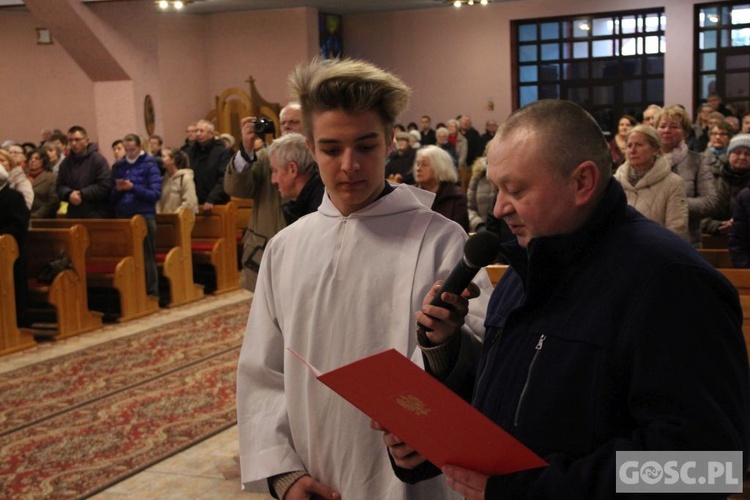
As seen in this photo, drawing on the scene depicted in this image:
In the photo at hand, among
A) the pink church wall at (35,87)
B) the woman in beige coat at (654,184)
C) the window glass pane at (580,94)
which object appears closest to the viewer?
the woman in beige coat at (654,184)

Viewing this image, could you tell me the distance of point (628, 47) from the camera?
690 inches

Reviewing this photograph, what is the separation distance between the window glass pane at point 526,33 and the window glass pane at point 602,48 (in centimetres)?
119

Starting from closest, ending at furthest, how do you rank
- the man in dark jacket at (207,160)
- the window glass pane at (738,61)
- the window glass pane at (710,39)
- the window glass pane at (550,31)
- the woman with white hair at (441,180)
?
the woman with white hair at (441,180) < the man in dark jacket at (207,160) < the window glass pane at (738,61) < the window glass pane at (710,39) < the window glass pane at (550,31)

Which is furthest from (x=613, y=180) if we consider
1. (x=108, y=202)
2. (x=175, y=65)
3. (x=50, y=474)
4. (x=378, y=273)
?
(x=175, y=65)

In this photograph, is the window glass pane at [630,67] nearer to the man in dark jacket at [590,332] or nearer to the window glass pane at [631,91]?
the window glass pane at [631,91]

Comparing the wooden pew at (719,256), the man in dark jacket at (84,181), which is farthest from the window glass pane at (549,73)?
the wooden pew at (719,256)

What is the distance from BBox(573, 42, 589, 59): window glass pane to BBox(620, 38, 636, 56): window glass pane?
2.09ft

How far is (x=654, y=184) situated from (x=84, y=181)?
5.42 metres

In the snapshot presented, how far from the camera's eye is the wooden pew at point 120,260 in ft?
26.1

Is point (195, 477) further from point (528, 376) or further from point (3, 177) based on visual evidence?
point (3, 177)

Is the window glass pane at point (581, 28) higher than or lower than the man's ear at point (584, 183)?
higher

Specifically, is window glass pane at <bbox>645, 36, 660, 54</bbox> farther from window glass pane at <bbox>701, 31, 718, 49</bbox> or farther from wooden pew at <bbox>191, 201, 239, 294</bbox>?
wooden pew at <bbox>191, 201, 239, 294</bbox>

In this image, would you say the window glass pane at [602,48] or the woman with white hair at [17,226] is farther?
the window glass pane at [602,48]

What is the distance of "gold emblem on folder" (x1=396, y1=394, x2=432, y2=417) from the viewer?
1395 mm
